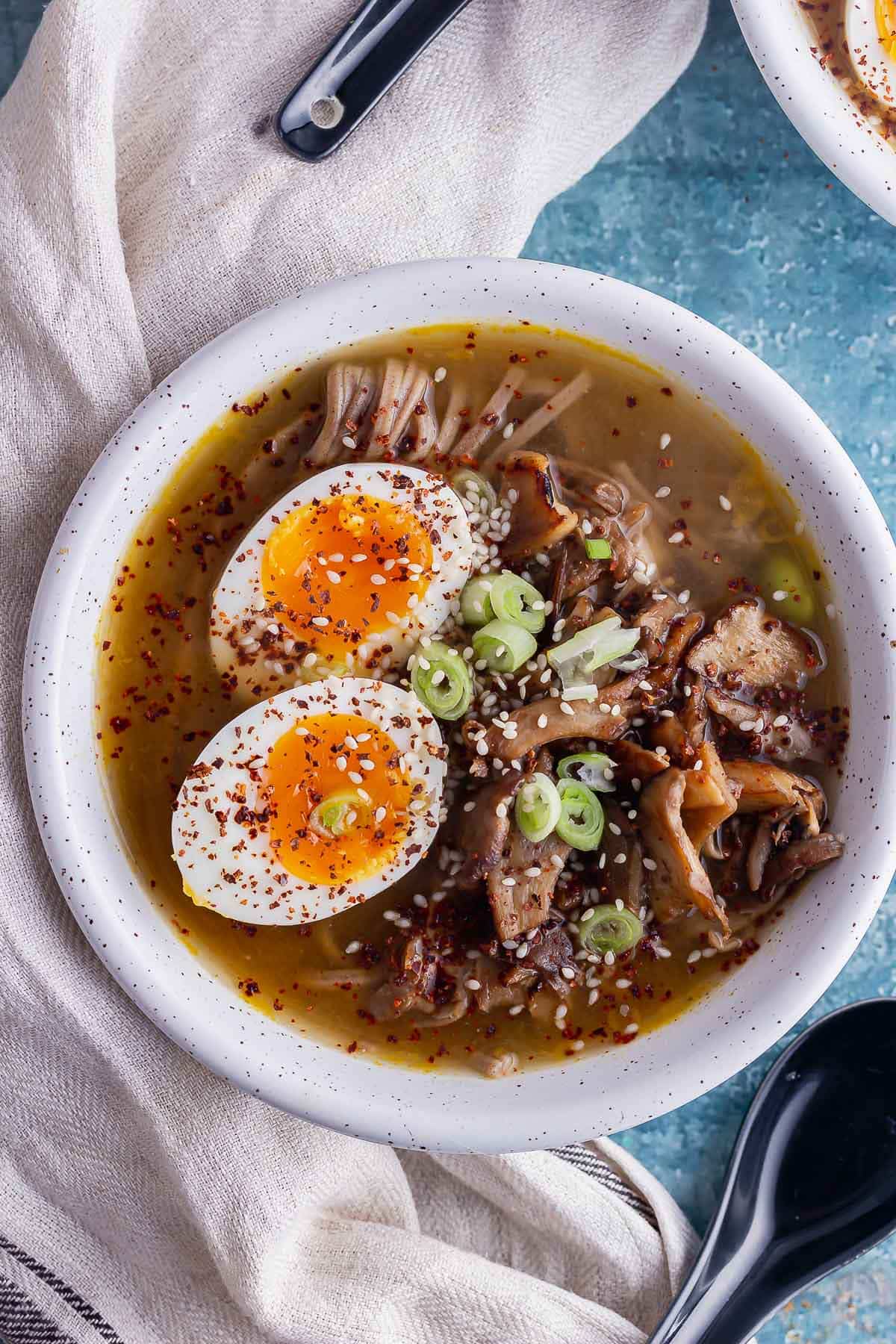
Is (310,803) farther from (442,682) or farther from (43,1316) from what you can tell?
(43,1316)

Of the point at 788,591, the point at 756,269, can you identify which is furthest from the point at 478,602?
the point at 756,269

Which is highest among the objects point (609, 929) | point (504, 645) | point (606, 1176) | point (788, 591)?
point (788, 591)

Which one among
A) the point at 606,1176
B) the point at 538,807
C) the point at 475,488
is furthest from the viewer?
the point at 606,1176

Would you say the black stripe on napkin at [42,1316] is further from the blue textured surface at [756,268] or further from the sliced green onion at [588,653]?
the sliced green onion at [588,653]

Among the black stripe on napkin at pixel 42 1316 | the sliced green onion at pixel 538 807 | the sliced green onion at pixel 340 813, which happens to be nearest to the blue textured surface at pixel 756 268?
the sliced green onion at pixel 538 807

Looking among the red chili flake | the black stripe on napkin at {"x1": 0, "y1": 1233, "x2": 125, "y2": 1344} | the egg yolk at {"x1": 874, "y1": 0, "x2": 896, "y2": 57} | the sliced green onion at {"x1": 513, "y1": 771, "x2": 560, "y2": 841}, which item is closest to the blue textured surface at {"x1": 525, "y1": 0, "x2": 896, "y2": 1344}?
the egg yolk at {"x1": 874, "y1": 0, "x2": 896, "y2": 57}
